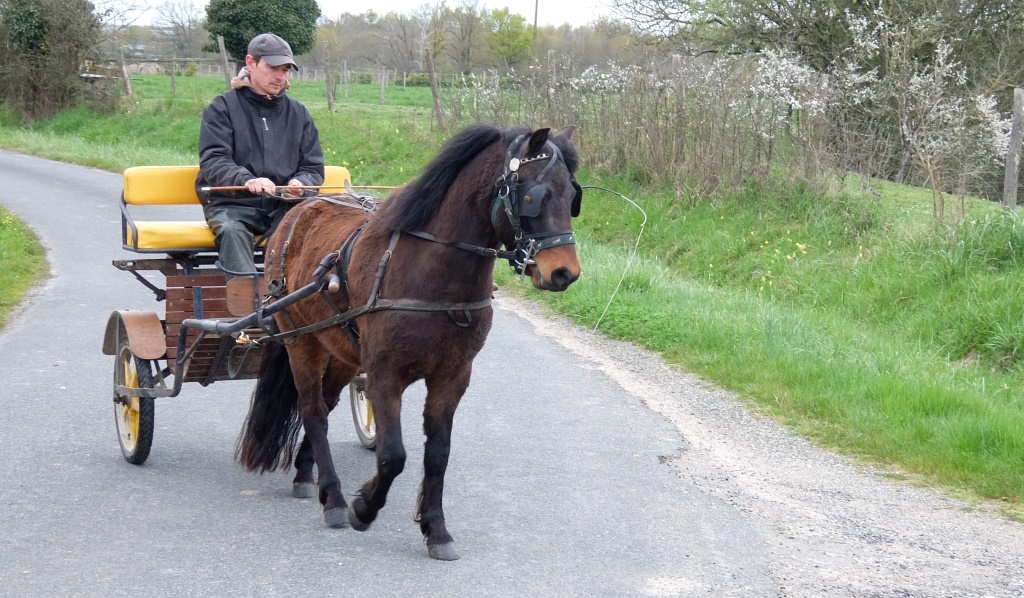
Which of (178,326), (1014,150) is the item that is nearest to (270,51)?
(178,326)

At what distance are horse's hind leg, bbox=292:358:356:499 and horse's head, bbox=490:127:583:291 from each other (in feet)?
5.48

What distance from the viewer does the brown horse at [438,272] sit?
12.8 feet

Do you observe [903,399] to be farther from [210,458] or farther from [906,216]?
[906,216]

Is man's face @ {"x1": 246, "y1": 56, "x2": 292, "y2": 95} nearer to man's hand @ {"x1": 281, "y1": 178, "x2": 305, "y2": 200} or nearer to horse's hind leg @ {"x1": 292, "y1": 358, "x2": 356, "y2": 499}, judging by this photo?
man's hand @ {"x1": 281, "y1": 178, "x2": 305, "y2": 200}

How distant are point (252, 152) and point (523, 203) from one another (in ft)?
8.18

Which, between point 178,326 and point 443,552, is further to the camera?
point 178,326

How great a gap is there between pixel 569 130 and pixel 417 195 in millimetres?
680

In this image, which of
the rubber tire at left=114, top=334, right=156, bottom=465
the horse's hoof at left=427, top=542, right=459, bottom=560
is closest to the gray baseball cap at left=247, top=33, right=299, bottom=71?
the rubber tire at left=114, top=334, right=156, bottom=465

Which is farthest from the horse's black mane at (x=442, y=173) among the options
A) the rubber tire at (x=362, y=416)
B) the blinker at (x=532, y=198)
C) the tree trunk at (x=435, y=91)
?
the tree trunk at (x=435, y=91)

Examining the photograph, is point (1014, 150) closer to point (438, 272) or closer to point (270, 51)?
point (270, 51)

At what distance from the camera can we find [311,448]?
5.26 m

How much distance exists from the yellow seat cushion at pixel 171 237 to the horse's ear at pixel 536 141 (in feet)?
8.08

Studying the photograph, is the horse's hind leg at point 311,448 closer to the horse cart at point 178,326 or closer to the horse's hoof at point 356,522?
the horse cart at point 178,326

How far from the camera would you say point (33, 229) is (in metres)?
14.4
